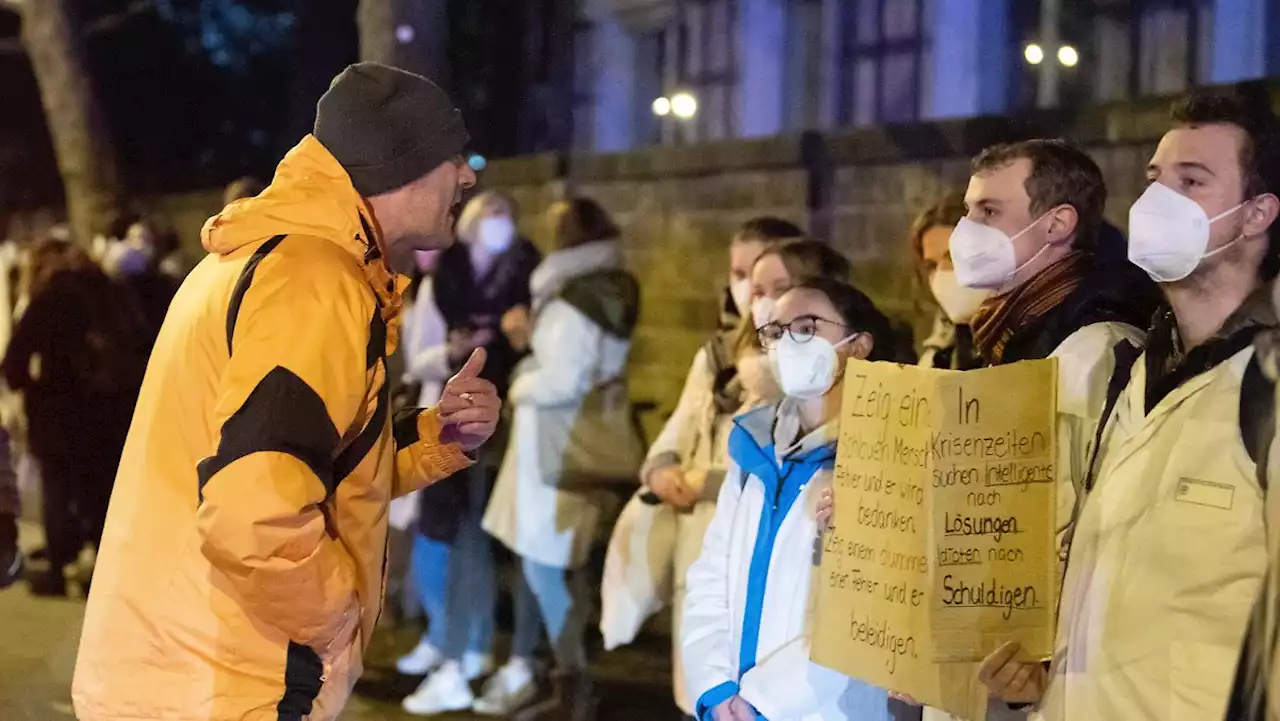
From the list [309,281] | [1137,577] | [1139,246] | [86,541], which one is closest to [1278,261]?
[1139,246]

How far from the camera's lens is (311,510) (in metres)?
2.31

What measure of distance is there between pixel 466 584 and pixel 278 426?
11.7 ft

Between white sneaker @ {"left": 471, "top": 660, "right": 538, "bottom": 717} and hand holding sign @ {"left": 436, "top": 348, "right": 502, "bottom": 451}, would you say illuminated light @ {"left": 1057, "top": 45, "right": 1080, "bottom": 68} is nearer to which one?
white sneaker @ {"left": 471, "top": 660, "right": 538, "bottom": 717}

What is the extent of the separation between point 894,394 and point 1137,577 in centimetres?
64

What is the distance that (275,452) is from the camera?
7.45ft

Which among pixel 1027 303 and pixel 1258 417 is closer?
pixel 1258 417

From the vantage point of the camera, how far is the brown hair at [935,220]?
3.88 metres

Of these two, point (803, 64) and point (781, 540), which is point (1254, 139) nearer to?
point (781, 540)

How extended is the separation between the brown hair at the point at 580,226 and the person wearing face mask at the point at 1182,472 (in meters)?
3.19

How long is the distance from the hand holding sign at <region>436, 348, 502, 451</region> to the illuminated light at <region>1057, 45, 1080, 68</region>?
5.51m

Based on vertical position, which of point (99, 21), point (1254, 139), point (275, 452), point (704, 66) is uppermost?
point (99, 21)

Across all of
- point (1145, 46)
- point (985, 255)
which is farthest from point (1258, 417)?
point (1145, 46)

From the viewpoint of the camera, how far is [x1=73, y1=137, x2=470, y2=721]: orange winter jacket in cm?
228

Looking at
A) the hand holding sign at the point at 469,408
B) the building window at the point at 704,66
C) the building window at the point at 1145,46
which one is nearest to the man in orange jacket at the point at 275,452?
the hand holding sign at the point at 469,408
